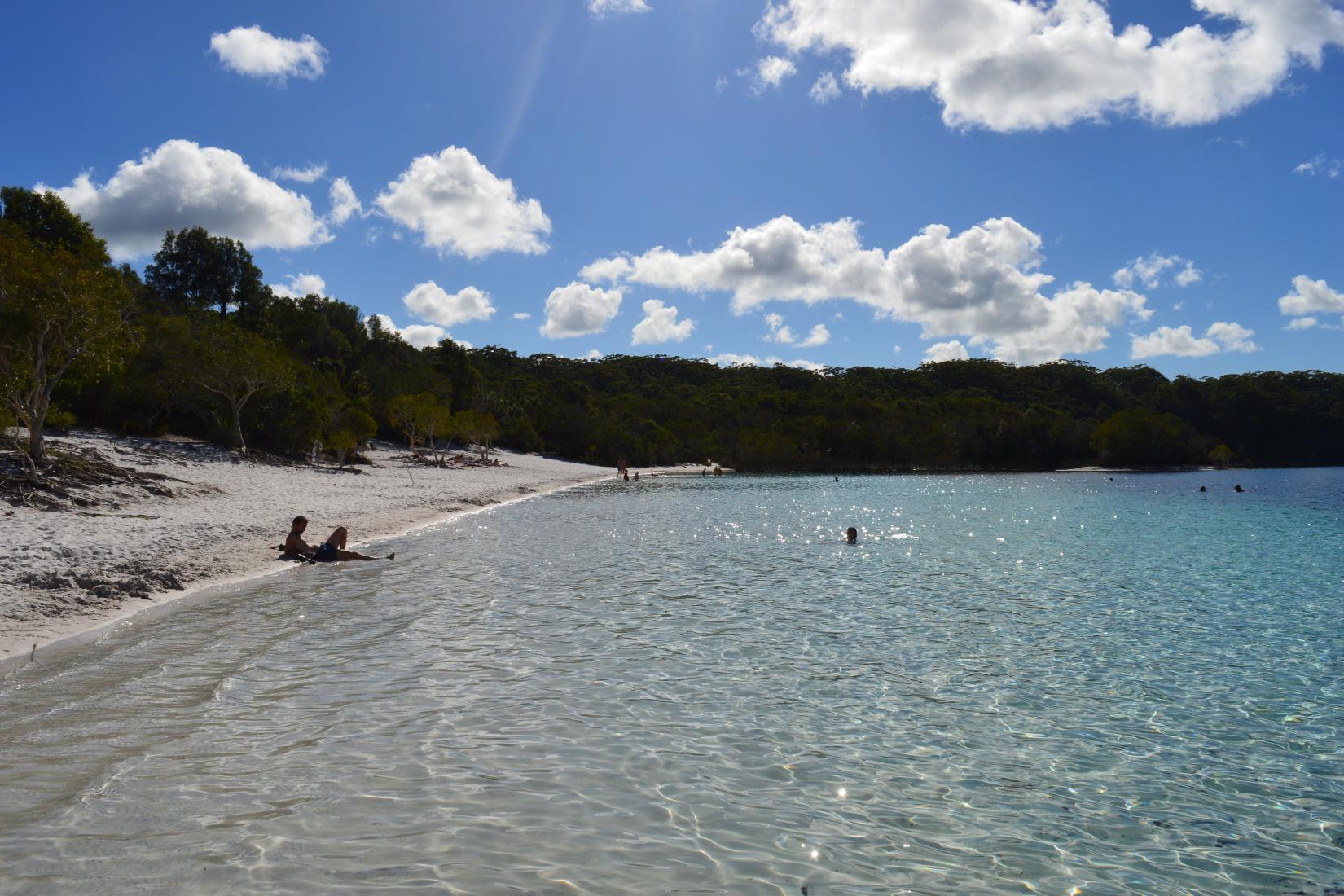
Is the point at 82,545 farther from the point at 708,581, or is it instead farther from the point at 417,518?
the point at 417,518

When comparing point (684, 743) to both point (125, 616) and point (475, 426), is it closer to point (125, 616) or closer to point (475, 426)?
point (125, 616)

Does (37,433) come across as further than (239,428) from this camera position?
No

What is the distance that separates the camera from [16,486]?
72.6 ft

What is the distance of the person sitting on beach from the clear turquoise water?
122 inches

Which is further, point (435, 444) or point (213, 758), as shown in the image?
point (435, 444)

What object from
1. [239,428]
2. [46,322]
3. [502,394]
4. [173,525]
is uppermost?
[502,394]

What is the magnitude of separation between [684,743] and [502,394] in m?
92.8

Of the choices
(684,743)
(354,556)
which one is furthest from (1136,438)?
(684,743)

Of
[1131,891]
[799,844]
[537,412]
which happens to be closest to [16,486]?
[799,844]

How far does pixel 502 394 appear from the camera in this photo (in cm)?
9788

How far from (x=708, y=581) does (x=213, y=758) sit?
492 inches

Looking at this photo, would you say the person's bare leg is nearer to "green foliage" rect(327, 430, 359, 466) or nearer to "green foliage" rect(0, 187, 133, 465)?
"green foliage" rect(0, 187, 133, 465)

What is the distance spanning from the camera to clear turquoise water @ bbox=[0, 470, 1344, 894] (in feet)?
17.8

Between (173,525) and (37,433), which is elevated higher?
(37,433)
